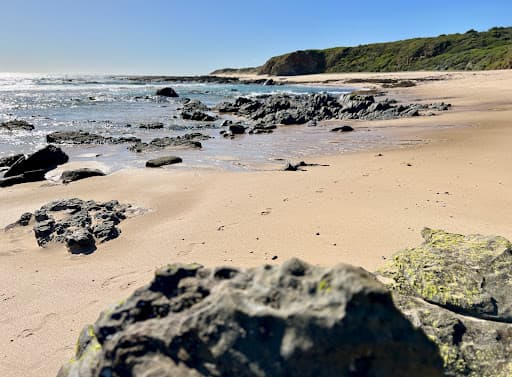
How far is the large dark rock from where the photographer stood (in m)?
13.4

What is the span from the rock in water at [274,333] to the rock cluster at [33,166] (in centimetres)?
1183

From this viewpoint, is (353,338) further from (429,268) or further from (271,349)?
(429,268)

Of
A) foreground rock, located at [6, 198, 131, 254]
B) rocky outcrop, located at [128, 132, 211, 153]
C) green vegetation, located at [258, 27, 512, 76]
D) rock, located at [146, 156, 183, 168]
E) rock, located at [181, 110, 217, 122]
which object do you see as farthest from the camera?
green vegetation, located at [258, 27, 512, 76]

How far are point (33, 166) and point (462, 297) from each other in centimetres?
1416

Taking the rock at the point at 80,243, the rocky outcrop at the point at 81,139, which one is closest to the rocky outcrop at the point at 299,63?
the rocky outcrop at the point at 81,139

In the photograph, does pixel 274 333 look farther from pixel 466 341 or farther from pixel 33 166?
pixel 33 166

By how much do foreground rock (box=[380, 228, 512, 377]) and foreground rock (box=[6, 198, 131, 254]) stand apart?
530 centimetres

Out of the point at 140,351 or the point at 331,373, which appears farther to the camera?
the point at 140,351

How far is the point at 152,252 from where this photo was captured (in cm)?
688

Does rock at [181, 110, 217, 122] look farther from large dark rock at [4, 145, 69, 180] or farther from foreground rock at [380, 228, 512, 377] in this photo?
foreground rock at [380, 228, 512, 377]

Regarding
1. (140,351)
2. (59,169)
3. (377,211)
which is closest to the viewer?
(140,351)

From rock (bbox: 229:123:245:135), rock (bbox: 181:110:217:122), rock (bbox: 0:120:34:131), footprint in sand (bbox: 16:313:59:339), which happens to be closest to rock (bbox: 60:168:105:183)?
footprint in sand (bbox: 16:313:59:339)

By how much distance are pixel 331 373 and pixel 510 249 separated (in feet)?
10.3

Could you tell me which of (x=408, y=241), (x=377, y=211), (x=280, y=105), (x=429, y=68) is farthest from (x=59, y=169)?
(x=429, y=68)
